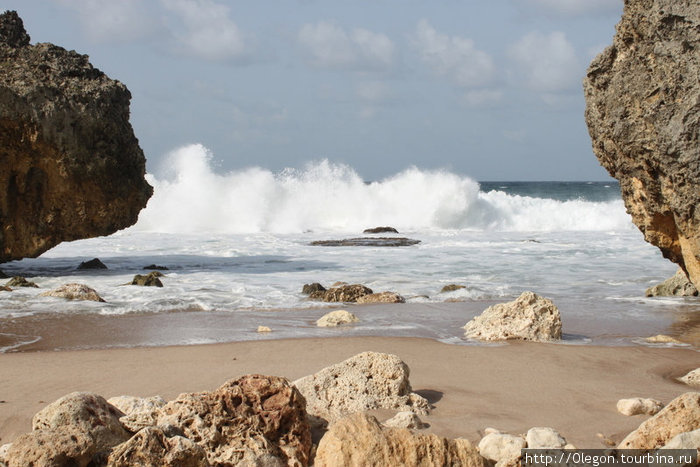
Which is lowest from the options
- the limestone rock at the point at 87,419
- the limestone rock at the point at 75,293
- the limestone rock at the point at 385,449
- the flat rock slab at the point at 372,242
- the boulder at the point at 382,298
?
the limestone rock at the point at 385,449

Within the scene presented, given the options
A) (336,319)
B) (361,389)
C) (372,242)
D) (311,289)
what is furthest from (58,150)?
(372,242)

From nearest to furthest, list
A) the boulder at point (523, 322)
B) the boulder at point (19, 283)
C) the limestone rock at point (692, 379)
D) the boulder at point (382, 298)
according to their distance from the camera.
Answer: the limestone rock at point (692, 379) → the boulder at point (523, 322) → the boulder at point (382, 298) → the boulder at point (19, 283)

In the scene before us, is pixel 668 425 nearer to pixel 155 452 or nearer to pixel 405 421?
pixel 405 421

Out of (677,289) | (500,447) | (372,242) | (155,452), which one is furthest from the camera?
(372,242)

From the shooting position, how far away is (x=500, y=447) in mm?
3443

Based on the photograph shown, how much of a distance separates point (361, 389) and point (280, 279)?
7565mm

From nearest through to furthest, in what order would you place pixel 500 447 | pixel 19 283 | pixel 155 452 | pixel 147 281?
pixel 155 452, pixel 500 447, pixel 19 283, pixel 147 281

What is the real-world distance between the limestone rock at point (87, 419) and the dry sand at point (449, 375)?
0.71m

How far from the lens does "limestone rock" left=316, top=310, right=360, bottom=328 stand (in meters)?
7.64

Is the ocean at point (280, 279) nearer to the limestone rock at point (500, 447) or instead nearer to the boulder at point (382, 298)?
the boulder at point (382, 298)

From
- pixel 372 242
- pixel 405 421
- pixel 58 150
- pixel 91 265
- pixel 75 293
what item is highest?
pixel 58 150

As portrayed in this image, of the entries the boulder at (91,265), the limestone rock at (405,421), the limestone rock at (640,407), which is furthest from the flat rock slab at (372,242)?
the limestone rock at (405,421)

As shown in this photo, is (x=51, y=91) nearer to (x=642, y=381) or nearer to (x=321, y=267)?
(x=321, y=267)

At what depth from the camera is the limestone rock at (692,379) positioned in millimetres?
5211
